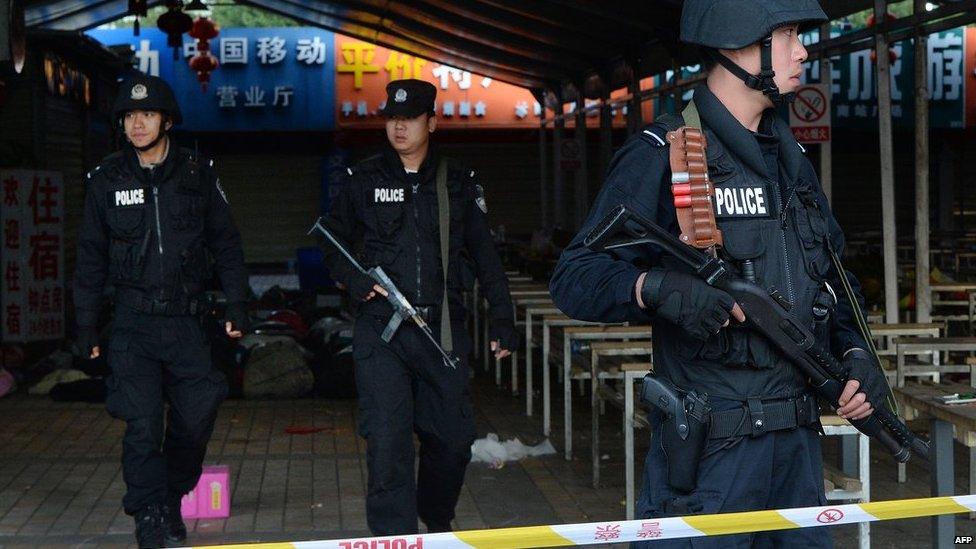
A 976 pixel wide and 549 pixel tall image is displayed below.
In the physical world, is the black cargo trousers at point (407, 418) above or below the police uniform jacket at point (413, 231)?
below

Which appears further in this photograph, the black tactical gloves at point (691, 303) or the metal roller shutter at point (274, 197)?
the metal roller shutter at point (274, 197)

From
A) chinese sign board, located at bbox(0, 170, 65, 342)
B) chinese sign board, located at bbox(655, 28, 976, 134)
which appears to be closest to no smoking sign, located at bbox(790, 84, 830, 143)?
chinese sign board, located at bbox(0, 170, 65, 342)

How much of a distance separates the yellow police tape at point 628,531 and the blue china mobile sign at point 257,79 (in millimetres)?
23761

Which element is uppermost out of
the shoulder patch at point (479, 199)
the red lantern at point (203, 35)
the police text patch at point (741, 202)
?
the red lantern at point (203, 35)

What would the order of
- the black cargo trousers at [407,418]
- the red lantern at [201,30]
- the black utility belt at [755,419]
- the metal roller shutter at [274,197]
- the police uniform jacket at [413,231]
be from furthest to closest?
1. the metal roller shutter at [274,197]
2. the red lantern at [201,30]
3. the police uniform jacket at [413,231]
4. the black cargo trousers at [407,418]
5. the black utility belt at [755,419]

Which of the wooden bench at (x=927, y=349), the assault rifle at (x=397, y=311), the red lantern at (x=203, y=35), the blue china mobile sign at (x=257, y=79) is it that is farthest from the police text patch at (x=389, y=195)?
the blue china mobile sign at (x=257, y=79)

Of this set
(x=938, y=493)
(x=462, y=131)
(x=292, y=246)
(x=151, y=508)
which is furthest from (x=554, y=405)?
(x=292, y=246)

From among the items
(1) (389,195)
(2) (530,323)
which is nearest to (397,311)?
(1) (389,195)

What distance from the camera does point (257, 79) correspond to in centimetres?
2686

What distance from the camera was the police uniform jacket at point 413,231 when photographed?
19.9 feet

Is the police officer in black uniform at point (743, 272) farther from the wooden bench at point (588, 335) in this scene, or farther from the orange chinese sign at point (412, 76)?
the orange chinese sign at point (412, 76)

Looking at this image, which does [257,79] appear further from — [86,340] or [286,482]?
[86,340]

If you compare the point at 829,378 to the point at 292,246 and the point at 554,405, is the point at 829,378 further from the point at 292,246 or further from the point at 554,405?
the point at 292,246

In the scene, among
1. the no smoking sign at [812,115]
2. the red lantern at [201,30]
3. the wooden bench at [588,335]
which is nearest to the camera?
the wooden bench at [588,335]
